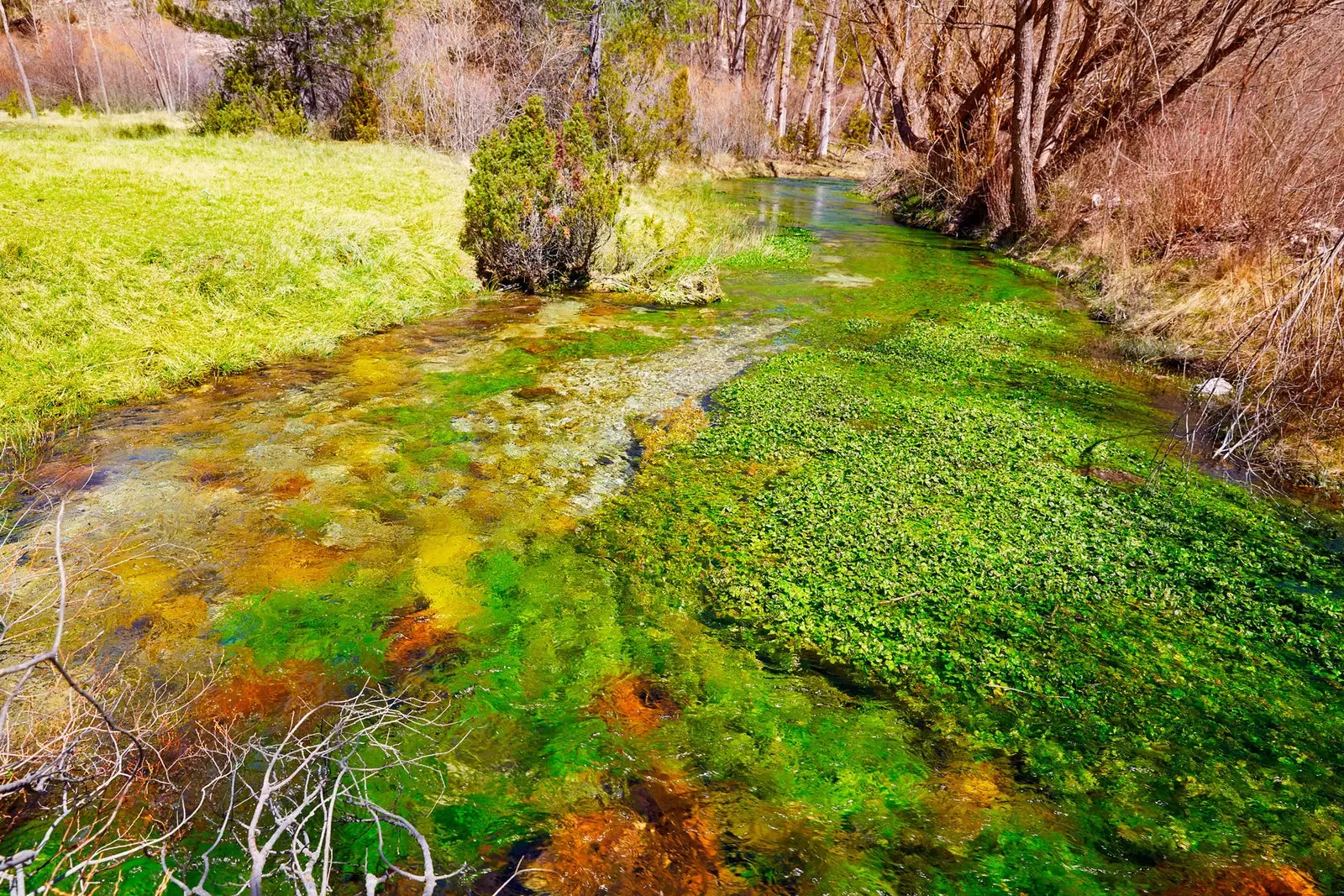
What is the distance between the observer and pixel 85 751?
230cm

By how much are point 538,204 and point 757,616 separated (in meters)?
6.38

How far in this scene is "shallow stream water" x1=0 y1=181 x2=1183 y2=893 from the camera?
7.79 ft

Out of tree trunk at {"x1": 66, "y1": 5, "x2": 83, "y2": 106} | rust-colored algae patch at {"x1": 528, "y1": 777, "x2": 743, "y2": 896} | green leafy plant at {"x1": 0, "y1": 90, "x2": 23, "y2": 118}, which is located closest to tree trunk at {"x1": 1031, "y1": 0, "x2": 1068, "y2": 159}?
rust-colored algae patch at {"x1": 528, "y1": 777, "x2": 743, "y2": 896}

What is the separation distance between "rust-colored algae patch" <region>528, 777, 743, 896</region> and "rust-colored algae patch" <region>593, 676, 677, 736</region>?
0.30 m

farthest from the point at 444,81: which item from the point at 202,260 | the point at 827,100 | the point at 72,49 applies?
the point at 72,49

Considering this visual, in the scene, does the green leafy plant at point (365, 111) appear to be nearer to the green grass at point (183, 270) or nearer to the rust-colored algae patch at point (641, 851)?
the green grass at point (183, 270)

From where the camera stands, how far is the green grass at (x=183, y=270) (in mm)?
5500

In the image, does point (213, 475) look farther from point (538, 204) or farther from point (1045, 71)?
point (1045, 71)

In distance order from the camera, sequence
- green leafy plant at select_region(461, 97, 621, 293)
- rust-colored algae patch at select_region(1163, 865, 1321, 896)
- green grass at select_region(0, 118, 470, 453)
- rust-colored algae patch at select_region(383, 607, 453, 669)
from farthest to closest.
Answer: green leafy plant at select_region(461, 97, 621, 293)
green grass at select_region(0, 118, 470, 453)
rust-colored algae patch at select_region(383, 607, 453, 669)
rust-colored algae patch at select_region(1163, 865, 1321, 896)

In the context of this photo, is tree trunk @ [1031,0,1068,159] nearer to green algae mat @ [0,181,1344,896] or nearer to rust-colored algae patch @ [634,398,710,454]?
green algae mat @ [0,181,1344,896]

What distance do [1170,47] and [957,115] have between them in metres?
A: 4.05

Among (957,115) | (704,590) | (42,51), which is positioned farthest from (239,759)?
(42,51)

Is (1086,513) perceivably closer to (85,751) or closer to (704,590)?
(704,590)

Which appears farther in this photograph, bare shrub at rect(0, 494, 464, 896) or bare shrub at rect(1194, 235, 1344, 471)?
bare shrub at rect(1194, 235, 1344, 471)
